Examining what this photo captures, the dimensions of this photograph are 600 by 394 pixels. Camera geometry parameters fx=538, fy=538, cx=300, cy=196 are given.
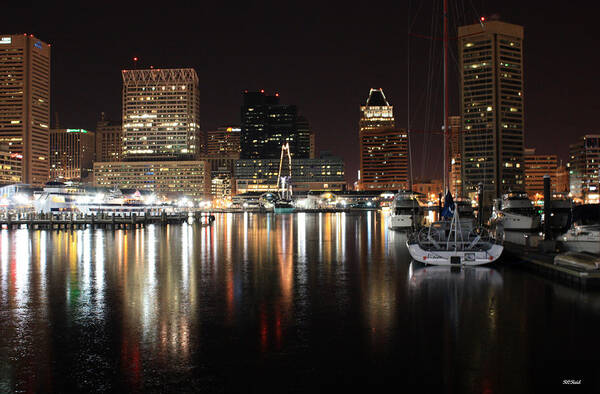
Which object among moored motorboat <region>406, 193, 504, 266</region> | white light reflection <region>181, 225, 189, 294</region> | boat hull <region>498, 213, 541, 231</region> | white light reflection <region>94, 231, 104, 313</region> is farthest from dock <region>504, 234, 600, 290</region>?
boat hull <region>498, 213, 541, 231</region>

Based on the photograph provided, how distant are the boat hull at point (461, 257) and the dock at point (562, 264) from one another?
2.41 m

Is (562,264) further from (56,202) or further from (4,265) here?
(56,202)

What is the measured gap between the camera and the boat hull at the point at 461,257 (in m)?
33.2

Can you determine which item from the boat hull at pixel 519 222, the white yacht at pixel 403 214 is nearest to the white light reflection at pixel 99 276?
the white yacht at pixel 403 214

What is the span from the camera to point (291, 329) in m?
19.3

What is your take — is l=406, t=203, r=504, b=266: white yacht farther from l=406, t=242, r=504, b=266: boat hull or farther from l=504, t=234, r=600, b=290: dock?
l=504, t=234, r=600, b=290: dock

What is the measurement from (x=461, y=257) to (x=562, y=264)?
573 centimetres

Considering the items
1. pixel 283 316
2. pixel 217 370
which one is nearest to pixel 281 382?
pixel 217 370

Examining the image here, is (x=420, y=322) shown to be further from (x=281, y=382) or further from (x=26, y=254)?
(x=26, y=254)

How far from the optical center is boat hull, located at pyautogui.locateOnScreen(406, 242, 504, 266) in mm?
33188

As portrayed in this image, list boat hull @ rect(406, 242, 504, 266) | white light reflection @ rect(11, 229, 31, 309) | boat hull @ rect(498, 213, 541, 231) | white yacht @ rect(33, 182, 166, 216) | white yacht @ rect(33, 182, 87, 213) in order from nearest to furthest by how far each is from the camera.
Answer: white light reflection @ rect(11, 229, 31, 309)
boat hull @ rect(406, 242, 504, 266)
boat hull @ rect(498, 213, 541, 231)
white yacht @ rect(33, 182, 87, 213)
white yacht @ rect(33, 182, 166, 216)

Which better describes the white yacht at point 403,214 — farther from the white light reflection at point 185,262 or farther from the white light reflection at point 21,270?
the white light reflection at point 21,270

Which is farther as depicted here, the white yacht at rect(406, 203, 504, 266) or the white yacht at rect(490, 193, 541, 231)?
the white yacht at rect(490, 193, 541, 231)

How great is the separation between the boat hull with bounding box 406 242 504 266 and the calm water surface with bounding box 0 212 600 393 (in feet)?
2.11
